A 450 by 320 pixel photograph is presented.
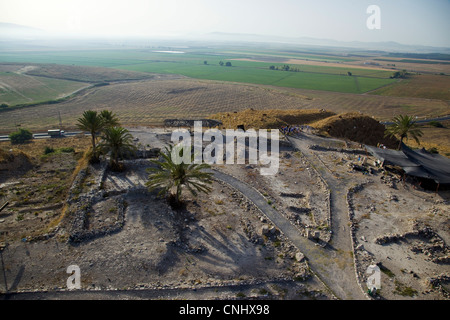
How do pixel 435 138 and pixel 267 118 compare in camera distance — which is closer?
pixel 267 118

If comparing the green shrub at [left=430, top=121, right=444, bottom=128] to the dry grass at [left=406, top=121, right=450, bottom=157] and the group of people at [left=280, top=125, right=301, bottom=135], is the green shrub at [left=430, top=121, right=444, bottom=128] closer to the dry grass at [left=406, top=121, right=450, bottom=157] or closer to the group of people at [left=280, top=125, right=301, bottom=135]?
the dry grass at [left=406, top=121, right=450, bottom=157]

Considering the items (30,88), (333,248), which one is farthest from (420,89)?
(30,88)

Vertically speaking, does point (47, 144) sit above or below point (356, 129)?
below

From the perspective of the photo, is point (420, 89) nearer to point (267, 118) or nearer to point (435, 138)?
point (435, 138)

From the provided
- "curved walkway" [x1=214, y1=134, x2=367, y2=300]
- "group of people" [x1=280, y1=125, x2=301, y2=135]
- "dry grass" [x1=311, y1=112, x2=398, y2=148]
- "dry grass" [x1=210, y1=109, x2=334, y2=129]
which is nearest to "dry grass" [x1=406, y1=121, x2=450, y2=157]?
"dry grass" [x1=311, y1=112, x2=398, y2=148]

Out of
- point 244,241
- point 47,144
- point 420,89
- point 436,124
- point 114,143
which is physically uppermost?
point 420,89
